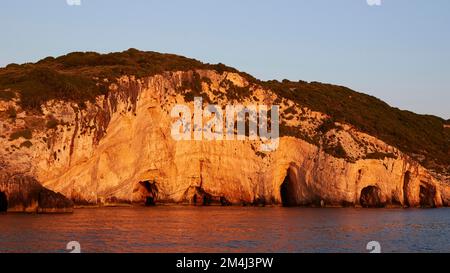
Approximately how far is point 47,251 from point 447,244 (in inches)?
824

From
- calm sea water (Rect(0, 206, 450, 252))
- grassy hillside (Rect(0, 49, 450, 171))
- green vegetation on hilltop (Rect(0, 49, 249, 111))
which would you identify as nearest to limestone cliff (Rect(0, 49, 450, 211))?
green vegetation on hilltop (Rect(0, 49, 249, 111))

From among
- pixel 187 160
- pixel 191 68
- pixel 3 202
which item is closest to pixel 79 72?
pixel 191 68

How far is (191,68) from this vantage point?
72.8 metres

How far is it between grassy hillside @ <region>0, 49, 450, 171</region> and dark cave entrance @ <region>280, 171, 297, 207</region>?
5825mm

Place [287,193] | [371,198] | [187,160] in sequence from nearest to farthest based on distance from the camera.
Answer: [187,160] → [287,193] → [371,198]

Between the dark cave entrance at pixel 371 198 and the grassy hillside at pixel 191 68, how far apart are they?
347 inches

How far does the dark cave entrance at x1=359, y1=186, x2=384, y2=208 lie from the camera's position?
245 ft

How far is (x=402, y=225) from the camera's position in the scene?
46.7 meters

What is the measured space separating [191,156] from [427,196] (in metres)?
32.6

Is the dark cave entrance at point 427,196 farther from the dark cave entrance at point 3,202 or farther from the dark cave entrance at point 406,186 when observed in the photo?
the dark cave entrance at point 3,202

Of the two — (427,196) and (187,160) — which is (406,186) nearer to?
(427,196)

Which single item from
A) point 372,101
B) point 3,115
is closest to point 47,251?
point 3,115
